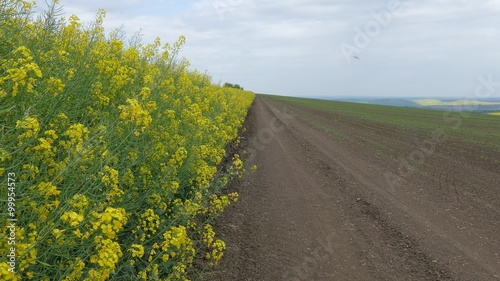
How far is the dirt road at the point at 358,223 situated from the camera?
567cm

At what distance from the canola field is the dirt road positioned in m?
0.93

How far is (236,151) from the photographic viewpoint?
12977 millimetres

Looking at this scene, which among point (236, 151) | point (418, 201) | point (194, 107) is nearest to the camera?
point (194, 107)

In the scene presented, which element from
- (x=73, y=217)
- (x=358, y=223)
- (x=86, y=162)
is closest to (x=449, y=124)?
(x=358, y=223)

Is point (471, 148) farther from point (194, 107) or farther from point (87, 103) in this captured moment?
point (87, 103)

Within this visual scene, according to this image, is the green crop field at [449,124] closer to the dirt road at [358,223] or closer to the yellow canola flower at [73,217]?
the dirt road at [358,223]

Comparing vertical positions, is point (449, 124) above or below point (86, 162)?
below

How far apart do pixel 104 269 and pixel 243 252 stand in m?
3.30

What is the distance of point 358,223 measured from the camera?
7273 mm

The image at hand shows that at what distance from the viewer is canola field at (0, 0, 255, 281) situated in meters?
2.62

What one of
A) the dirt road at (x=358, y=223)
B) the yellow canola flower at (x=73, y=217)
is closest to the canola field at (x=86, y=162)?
the yellow canola flower at (x=73, y=217)

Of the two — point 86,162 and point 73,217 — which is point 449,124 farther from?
point 73,217

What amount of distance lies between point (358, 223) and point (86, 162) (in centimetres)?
528

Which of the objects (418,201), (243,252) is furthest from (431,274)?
(418,201)
